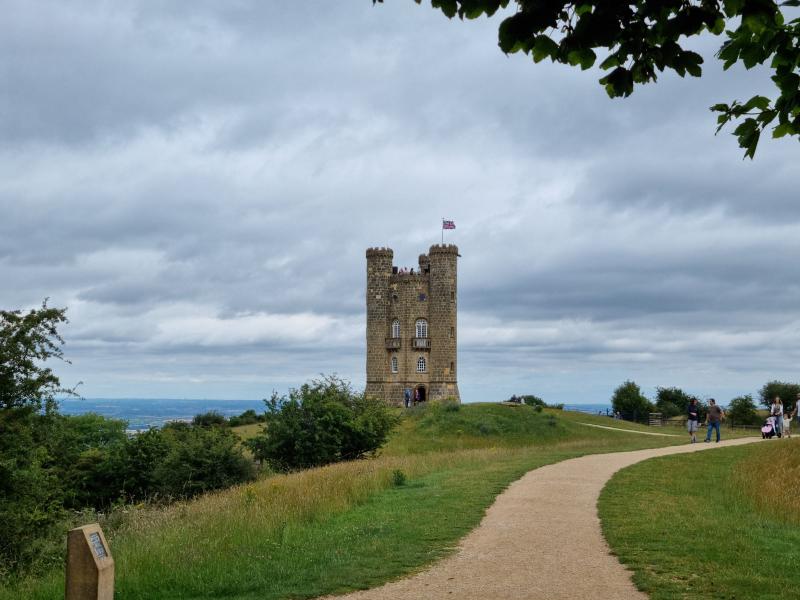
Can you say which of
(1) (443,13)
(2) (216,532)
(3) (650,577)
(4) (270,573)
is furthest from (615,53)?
(2) (216,532)

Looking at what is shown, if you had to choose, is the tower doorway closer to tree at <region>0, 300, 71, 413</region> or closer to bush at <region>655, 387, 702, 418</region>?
bush at <region>655, 387, 702, 418</region>

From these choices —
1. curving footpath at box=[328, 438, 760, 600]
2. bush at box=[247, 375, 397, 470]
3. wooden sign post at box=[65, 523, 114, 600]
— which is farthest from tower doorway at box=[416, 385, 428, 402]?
wooden sign post at box=[65, 523, 114, 600]

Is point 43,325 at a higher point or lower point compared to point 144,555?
higher

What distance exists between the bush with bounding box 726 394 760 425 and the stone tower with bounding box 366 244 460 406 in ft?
63.3

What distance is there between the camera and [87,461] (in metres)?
28.7

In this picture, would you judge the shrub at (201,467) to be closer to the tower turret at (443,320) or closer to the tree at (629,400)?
the tower turret at (443,320)

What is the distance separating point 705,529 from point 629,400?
59.8 meters

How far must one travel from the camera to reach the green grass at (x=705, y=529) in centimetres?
864

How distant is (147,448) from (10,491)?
11556 millimetres

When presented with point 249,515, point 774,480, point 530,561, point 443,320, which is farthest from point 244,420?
point 530,561

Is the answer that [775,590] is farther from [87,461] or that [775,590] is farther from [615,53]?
[87,461]

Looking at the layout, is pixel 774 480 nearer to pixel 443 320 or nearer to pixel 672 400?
pixel 443 320

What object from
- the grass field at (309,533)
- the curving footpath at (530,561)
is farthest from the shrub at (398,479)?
the curving footpath at (530,561)

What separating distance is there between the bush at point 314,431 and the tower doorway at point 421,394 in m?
30.5
